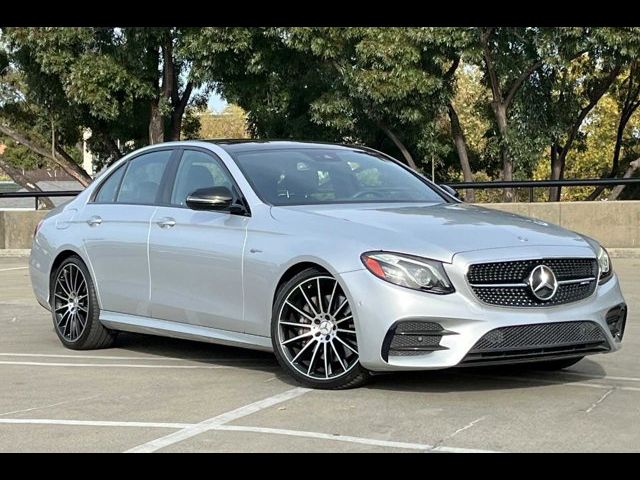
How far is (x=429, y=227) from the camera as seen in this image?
691 cm

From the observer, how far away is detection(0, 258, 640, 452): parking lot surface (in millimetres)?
5605

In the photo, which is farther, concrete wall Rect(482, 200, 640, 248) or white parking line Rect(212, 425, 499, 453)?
concrete wall Rect(482, 200, 640, 248)

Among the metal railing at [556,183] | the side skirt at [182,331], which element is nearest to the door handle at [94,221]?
the side skirt at [182,331]

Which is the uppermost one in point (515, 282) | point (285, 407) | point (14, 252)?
point (515, 282)

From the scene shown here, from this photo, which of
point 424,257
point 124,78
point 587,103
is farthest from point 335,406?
point 587,103

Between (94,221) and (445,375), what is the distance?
313cm

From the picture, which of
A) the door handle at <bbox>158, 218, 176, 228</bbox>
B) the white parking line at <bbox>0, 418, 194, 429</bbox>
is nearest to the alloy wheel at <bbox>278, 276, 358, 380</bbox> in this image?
the white parking line at <bbox>0, 418, 194, 429</bbox>

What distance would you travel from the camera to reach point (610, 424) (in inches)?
233

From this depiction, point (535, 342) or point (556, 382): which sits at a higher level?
point (535, 342)

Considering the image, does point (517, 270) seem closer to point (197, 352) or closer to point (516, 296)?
point (516, 296)

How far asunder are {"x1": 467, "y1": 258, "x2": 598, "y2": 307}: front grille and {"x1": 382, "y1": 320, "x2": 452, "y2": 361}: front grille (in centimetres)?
33

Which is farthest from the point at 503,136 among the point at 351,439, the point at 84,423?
the point at 351,439

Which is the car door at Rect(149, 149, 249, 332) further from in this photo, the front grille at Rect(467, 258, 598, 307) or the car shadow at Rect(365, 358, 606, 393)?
the front grille at Rect(467, 258, 598, 307)

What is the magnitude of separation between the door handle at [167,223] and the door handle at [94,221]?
878 mm
